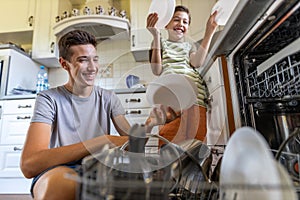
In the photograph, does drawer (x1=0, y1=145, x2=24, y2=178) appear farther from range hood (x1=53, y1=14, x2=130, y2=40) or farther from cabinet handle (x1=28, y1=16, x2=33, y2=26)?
cabinet handle (x1=28, y1=16, x2=33, y2=26)

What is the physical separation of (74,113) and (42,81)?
1538mm

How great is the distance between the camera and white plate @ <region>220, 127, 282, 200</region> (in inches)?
9.3

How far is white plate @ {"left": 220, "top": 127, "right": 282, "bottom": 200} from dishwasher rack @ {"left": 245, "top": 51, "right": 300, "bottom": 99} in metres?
0.34

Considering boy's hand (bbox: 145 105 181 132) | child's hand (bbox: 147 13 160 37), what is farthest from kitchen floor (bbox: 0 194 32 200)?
child's hand (bbox: 147 13 160 37)

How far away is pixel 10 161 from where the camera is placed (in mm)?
1690

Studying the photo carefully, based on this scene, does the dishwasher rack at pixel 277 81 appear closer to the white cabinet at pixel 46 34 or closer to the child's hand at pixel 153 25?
the child's hand at pixel 153 25

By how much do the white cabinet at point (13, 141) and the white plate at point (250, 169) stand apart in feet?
5.83

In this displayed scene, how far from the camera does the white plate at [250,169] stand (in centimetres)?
24

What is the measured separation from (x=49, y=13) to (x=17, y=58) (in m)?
0.60

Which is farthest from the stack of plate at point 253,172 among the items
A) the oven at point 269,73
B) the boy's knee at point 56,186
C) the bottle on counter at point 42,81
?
the bottle on counter at point 42,81

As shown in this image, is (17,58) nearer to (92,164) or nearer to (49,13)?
(49,13)

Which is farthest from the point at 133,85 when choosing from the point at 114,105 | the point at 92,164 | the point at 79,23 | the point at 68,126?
the point at 79,23

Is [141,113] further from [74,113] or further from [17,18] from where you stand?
[17,18]

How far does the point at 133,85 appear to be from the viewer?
28.8 inches
